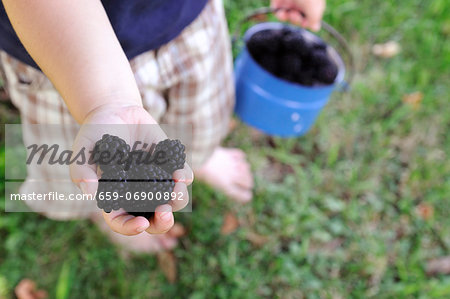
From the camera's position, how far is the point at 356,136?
1.72 m

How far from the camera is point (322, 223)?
1488 mm

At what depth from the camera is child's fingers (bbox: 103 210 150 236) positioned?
62 centimetres

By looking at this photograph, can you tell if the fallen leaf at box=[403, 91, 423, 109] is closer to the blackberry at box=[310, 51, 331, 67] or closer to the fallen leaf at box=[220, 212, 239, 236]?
the blackberry at box=[310, 51, 331, 67]

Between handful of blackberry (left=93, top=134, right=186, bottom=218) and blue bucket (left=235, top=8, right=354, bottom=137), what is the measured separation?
0.85m

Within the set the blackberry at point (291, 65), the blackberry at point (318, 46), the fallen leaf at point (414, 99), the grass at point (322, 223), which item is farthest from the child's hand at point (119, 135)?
the fallen leaf at point (414, 99)

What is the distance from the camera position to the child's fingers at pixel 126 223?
2.04ft

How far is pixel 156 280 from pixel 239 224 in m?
0.32

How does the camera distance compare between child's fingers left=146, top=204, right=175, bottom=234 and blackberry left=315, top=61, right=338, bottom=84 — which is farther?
blackberry left=315, top=61, right=338, bottom=84

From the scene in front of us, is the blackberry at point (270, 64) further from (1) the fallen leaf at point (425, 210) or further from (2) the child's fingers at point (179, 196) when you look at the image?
(2) the child's fingers at point (179, 196)

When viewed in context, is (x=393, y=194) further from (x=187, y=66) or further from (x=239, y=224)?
(x=187, y=66)

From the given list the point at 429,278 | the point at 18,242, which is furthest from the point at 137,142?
the point at 429,278

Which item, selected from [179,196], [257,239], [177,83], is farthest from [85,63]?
[257,239]

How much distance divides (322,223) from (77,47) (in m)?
1.07

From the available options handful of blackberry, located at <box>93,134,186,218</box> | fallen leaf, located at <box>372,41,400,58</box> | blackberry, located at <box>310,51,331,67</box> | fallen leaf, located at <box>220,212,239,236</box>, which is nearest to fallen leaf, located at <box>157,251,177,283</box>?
fallen leaf, located at <box>220,212,239,236</box>
